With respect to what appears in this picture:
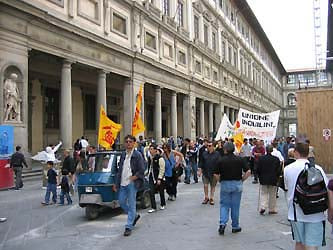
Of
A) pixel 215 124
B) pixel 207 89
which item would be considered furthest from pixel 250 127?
pixel 215 124

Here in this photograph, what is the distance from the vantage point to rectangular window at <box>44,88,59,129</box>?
81.2 ft

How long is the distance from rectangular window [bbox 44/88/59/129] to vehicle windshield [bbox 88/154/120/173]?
15.6m

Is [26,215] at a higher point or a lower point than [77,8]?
lower

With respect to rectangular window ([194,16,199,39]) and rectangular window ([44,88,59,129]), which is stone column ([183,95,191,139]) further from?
rectangular window ([44,88,59,129])

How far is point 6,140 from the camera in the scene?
13766 millimetres

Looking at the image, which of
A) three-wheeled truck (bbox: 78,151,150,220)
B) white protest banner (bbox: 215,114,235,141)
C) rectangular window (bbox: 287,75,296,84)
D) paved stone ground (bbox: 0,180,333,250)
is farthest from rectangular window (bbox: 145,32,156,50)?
rectangular window (bbox: 287,75,296,84)

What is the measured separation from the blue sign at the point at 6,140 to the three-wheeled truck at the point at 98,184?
5107 millimetres

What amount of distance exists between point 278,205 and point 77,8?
14.7 metres

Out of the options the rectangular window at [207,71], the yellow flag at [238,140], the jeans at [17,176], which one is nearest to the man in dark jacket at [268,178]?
the yellow flag at [238,140]

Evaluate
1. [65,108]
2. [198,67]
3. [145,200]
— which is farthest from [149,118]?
[145,200]

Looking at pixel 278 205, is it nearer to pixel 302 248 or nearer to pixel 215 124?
pixel 302 248

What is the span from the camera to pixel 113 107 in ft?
104

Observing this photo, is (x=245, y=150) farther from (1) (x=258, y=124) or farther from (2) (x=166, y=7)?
(2) (x=166, y=7)

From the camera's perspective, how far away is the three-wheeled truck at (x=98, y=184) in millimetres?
9265
